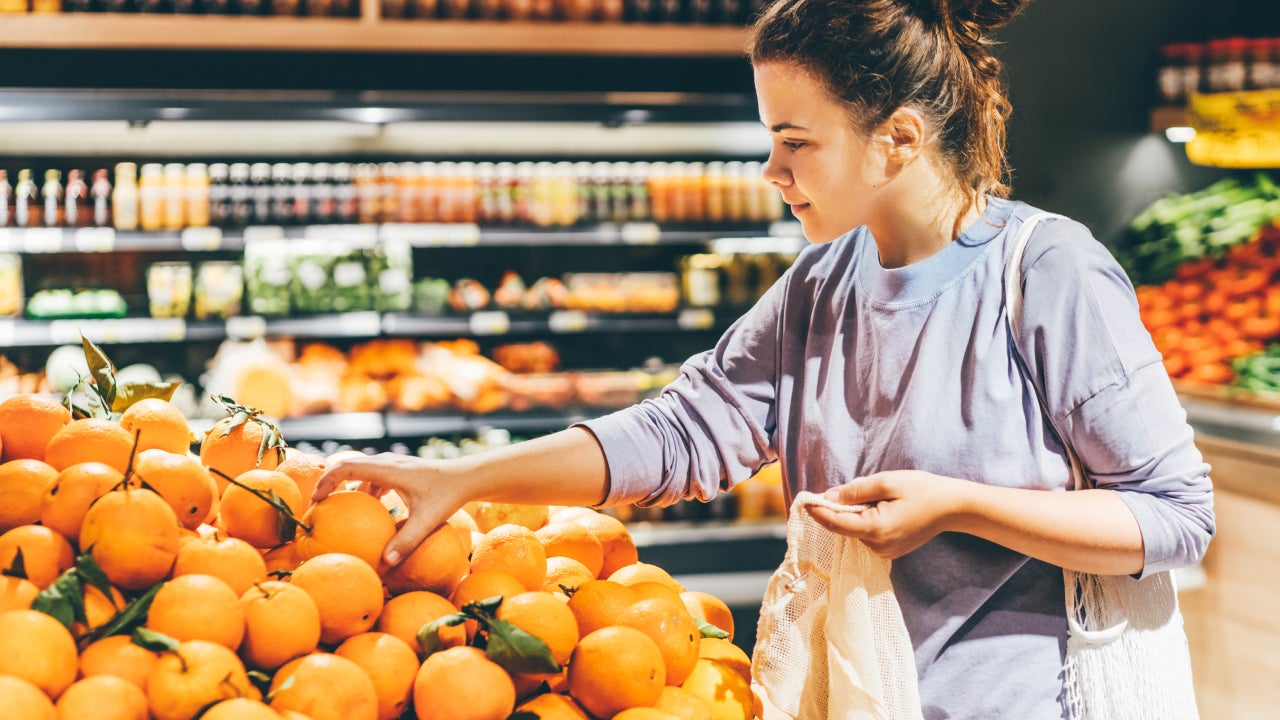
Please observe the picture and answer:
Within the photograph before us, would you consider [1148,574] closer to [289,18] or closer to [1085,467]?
[1085,467]

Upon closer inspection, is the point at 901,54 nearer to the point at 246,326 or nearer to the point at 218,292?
the point at 246,326

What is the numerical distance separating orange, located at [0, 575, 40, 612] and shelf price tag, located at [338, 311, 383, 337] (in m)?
2.77

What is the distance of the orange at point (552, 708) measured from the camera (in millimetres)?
1026

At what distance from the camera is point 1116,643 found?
1.16 meters

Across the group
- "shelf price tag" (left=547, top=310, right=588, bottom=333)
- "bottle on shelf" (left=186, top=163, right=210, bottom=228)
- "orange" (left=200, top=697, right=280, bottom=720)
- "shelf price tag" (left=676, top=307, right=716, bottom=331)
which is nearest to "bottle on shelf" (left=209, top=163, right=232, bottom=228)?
"bottle on shelf" (left=186, top=163, right=210, bottom=228)

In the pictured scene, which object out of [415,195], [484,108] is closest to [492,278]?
[415,195]

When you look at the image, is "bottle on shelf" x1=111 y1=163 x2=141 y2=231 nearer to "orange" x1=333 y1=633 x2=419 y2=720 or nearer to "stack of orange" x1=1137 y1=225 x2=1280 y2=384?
"orange" x1=333 y1=633 x2=419 y2=720

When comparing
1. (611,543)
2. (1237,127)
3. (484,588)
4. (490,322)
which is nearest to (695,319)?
(490,322)

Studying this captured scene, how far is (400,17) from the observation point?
11.6 feet

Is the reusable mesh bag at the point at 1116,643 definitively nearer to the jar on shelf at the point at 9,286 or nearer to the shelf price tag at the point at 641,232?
the shelf price tag at the point at 641,232

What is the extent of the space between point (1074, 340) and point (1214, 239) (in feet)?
9.97

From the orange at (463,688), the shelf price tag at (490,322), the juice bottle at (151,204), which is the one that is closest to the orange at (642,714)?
the orange at (463,688)

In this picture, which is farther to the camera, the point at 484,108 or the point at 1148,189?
the point at 1148,189

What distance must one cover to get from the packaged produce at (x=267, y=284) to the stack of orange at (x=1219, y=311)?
3056 millimetres
